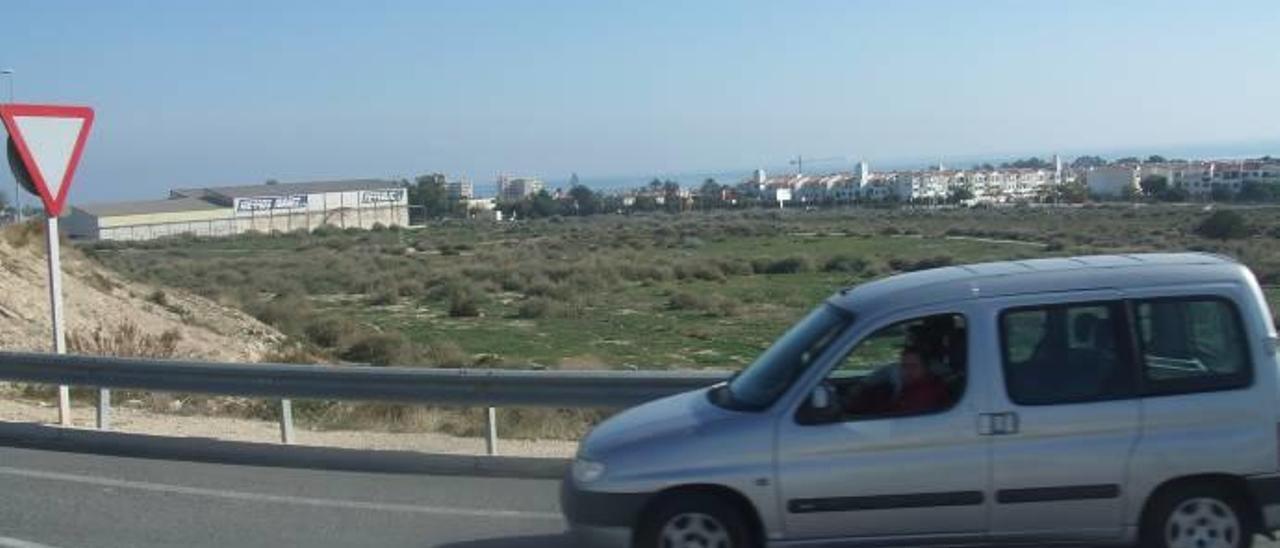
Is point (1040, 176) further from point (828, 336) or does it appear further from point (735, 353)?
point (828, 336)

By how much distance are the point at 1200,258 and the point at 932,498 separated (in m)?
1.87

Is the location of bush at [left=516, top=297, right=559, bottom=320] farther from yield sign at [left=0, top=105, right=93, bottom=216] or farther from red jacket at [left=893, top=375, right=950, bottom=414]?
red jacket at [left=893, top=375, right=950, bottom=414]

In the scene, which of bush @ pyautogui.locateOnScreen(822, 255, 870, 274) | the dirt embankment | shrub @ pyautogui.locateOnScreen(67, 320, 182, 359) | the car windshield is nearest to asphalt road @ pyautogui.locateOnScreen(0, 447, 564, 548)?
the car windshield

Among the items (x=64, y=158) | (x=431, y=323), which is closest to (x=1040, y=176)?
(x=431, y=323)

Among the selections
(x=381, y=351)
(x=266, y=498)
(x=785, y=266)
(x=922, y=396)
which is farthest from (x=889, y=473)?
(x=785, y=266)

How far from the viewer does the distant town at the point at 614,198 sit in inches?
3911

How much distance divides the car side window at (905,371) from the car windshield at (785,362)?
0.55 ft

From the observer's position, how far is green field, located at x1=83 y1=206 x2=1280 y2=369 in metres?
27.7

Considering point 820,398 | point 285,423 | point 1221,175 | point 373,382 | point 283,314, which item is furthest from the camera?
point 1221,175

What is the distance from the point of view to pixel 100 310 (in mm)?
22031

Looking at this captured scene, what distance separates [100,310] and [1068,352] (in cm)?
1927

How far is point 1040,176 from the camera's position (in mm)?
→ 172875

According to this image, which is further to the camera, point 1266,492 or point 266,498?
point 266,498

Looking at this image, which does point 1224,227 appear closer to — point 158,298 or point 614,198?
point 158,298
